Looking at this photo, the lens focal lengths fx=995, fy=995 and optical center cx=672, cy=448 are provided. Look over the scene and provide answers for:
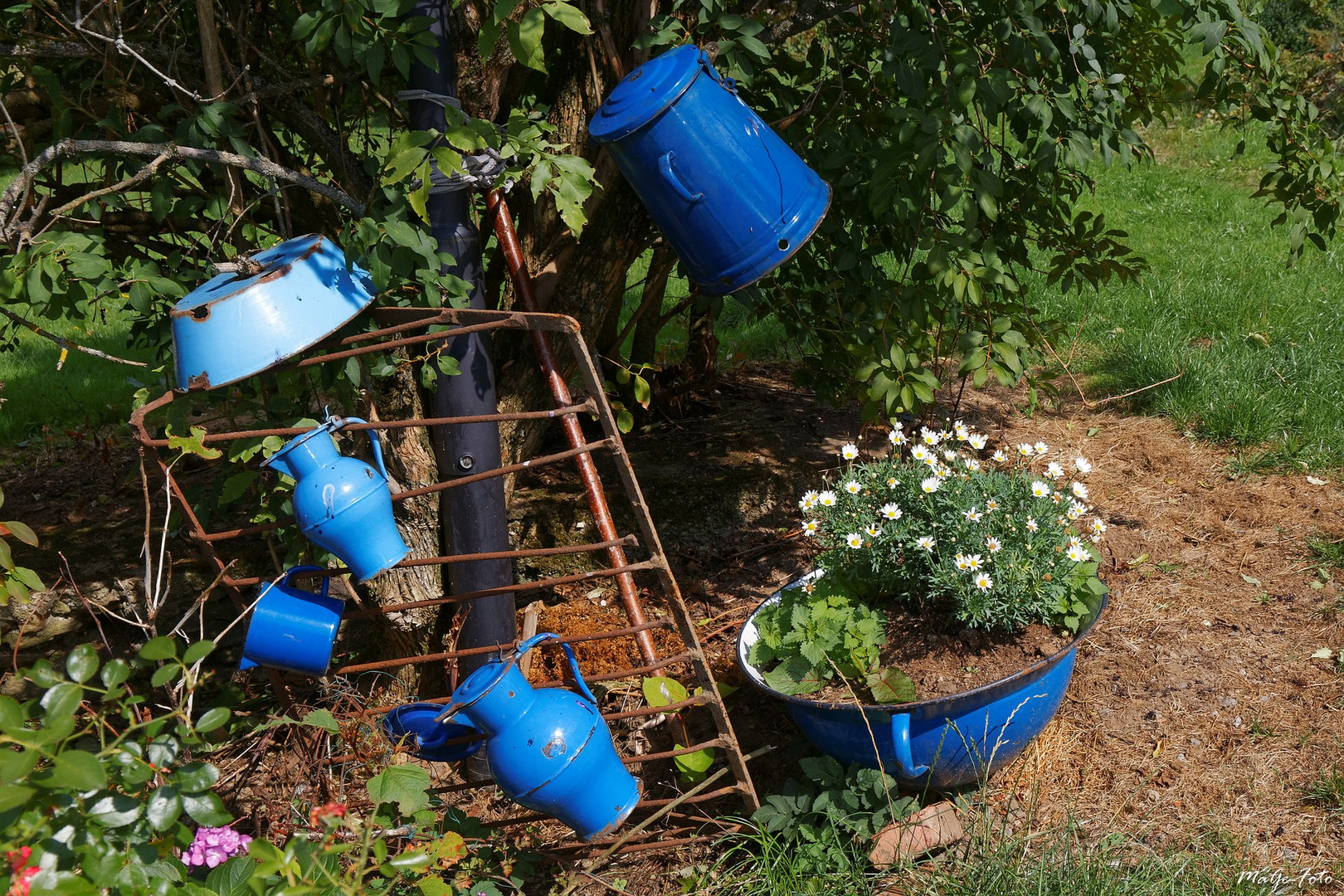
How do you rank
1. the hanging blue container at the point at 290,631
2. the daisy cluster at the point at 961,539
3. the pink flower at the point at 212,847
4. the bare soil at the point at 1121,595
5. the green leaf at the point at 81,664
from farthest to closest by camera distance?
1. the bare soil at the point at 1121,595
2. the daisy cluster at the point at 961,539
3. the hanging blue container at the point at 290,631
4. the pink flower at the point at 212,847
5. the green leaf at the point at 81,664

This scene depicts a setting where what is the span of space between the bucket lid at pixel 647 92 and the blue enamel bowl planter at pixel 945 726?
1.25 meters

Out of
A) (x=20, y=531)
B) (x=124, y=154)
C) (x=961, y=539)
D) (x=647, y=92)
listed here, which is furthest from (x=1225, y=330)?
(x=20, y=531)

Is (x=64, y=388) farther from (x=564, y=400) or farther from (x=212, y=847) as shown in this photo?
(x=212, y=847)

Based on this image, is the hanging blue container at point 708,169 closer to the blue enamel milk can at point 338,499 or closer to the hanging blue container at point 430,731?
the blue enamel milk can at point 338,499

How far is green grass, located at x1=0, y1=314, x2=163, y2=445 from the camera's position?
14.2ft

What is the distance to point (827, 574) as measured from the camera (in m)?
2.47

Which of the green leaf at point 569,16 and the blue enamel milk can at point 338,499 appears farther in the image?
the blue enamel milk can at point 338,499

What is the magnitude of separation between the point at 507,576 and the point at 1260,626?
2.14 meters

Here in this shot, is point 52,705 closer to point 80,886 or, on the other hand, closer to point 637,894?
point 80,886

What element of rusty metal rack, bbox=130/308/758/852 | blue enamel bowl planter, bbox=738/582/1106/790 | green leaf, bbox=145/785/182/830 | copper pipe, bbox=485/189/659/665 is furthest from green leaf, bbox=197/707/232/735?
blue enamel bowl planter, bbox=738/582/1106/790

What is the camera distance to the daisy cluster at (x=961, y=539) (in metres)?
2.18

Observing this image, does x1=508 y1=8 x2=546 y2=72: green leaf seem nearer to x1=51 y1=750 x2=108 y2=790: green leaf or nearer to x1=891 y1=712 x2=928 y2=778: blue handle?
x1=51 y1=750 x2=108 y2=790: green leaf

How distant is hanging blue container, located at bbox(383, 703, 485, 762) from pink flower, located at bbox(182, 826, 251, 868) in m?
0.34

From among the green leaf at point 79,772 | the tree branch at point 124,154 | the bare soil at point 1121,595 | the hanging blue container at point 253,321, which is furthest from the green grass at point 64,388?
the green leaf at point 79,772
